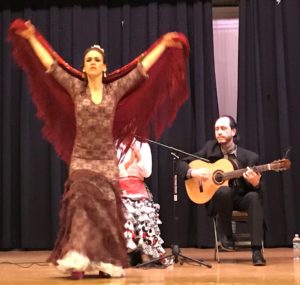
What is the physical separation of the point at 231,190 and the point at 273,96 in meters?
1.77

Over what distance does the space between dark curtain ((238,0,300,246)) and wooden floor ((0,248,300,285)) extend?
802 millimetres

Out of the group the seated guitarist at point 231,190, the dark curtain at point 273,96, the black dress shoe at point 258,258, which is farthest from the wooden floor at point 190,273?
the dark curtain at point 273,96

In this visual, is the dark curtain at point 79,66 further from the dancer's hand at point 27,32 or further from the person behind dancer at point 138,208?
the dancer's hand at point 27,32

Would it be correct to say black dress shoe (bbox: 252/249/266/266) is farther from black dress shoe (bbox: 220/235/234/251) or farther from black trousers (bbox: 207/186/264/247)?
black dress shoe (bbox: 220/235/234/251)

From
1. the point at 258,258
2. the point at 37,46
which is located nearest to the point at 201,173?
the point at 258,258

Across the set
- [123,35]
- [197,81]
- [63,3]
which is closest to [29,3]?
[63,3]

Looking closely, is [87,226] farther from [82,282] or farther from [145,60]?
[145,60]

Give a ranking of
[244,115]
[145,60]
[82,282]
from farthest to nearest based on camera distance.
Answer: [244,115] < [145,60] < [82,282]

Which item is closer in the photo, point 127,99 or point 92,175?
point 92,175

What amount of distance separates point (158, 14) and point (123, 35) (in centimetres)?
42

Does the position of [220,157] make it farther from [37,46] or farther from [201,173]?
[37,46]

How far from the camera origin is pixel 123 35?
6113 millimetres

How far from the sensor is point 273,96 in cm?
593

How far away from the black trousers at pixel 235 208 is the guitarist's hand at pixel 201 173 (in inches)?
6.5
